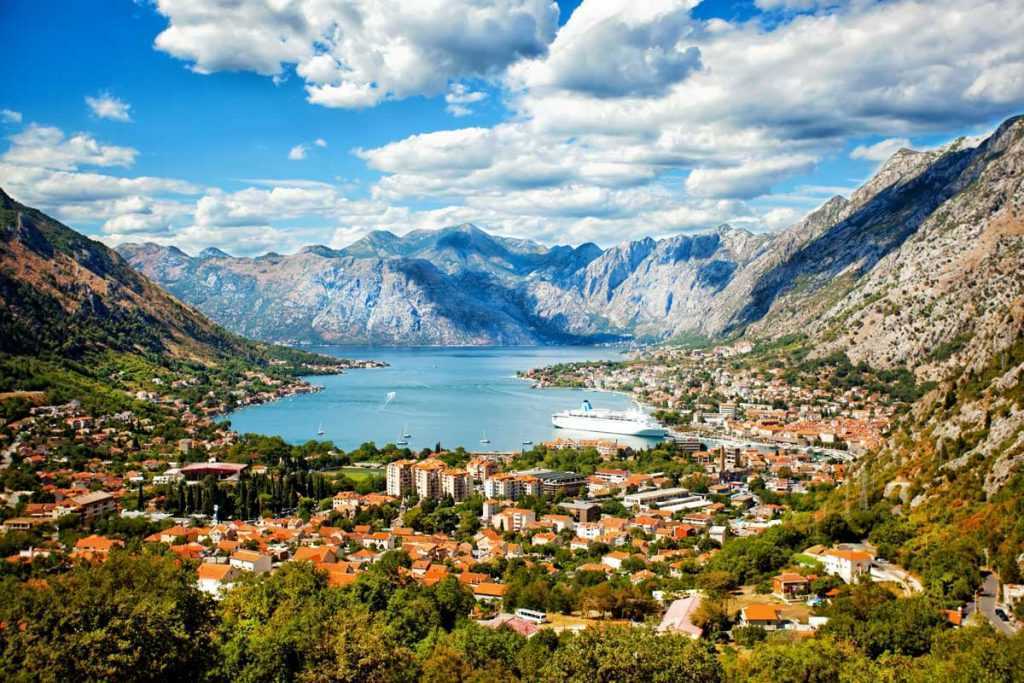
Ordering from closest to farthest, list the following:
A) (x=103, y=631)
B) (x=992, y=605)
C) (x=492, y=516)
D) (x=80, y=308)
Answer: (x=103, y=631)
(x=992, y=605)
(x=492, y=516)
(x=80, y=308)

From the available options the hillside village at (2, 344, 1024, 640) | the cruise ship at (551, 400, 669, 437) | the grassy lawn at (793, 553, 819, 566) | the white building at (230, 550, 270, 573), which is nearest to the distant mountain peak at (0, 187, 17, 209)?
the hillside village at (2, 344, 1024, 640)

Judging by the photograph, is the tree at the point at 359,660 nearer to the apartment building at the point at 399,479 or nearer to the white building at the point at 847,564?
the white building at the point at 847,564

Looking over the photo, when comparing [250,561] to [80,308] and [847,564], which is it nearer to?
[847,564]

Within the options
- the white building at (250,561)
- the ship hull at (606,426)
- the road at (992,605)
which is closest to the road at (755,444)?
the ship hull at (606,426)

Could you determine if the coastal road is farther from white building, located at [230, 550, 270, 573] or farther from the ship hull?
the ship hull

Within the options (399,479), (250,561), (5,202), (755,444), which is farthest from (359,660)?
(5,202)

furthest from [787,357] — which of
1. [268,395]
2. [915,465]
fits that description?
[915,465]

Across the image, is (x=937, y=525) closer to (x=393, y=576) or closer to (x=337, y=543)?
(x=393, y=576)
